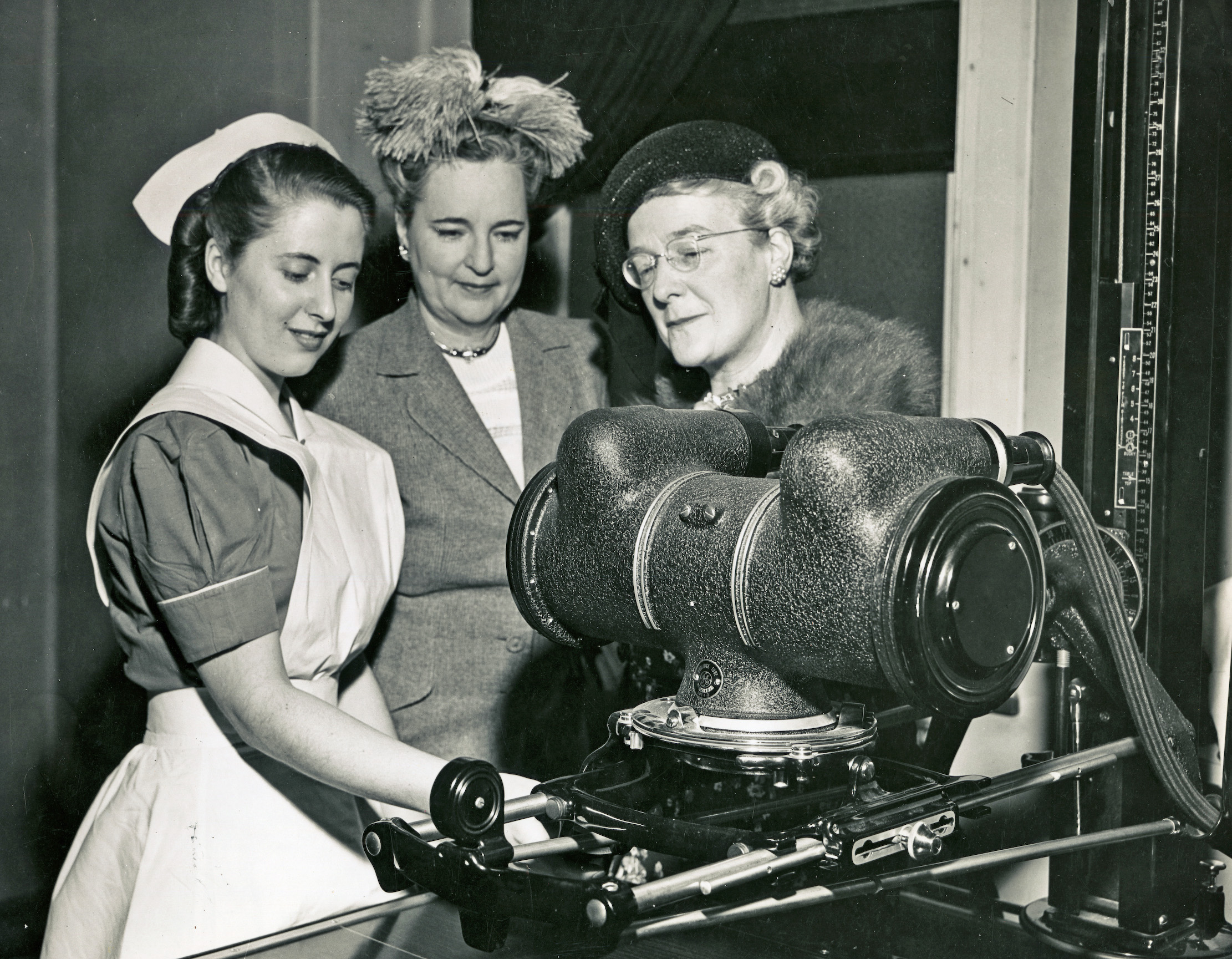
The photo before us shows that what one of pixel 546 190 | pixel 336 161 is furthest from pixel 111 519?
pixel 546 190

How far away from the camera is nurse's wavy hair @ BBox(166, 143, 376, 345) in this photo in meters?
1.63

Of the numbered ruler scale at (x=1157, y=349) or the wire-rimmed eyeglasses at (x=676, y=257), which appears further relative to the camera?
the wire-rimmed eyeglasses at (x=676, y=257)

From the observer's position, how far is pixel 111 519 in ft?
4.89

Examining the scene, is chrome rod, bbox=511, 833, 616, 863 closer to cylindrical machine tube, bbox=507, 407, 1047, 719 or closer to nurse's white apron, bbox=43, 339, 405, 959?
cylindrical machine tube, bbox=507, 407, 1047, 719

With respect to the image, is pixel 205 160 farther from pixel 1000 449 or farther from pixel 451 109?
pixel 1000 449

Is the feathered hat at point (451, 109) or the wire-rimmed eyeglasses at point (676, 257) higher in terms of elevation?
the feathered hat at point (451, 109)

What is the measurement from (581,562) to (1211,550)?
3.29ft

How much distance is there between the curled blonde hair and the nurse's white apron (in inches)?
27.3

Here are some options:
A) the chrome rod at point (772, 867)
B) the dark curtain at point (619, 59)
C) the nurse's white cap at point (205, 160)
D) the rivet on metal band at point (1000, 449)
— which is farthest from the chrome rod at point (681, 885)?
the dark curtain at point (619, 59)

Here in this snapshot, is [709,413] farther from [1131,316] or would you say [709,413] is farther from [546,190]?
[546,190]

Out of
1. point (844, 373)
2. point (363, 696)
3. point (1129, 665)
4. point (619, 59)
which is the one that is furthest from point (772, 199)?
point (363, 696)

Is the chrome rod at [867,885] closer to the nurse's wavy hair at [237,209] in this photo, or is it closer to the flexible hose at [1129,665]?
the flexible hose at [1129,665]

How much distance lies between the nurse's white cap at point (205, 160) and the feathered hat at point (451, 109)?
0.35 ft

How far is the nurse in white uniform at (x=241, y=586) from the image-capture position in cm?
142
